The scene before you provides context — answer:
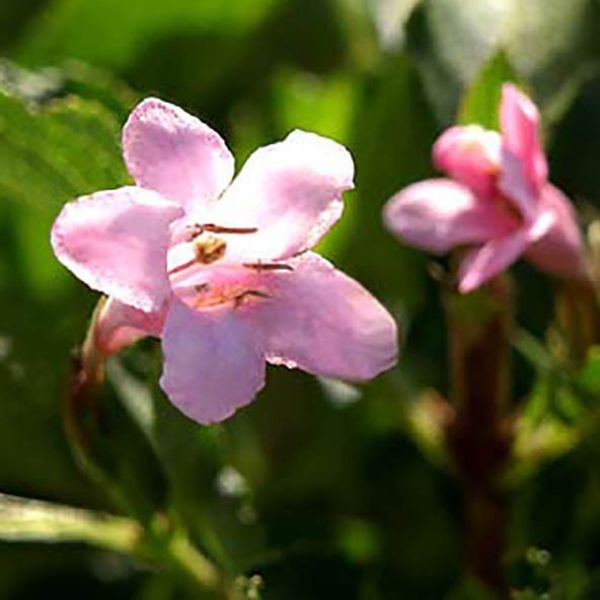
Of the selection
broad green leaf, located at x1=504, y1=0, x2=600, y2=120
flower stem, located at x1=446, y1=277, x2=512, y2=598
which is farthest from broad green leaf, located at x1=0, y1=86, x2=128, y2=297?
broad green leaf, located at x1=504, y1=0, x2=600, y2=120

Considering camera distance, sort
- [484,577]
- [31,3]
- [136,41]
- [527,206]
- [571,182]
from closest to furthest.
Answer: [527,206]
[484,577]
[571,182]
[136,41]
[31,3]

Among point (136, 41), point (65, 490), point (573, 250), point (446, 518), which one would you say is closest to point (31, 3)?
point (136, 41)

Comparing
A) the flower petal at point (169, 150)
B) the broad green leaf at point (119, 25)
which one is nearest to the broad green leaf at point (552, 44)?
the broad green leaf at point (119, 25)

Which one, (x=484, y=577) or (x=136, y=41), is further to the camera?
(x=136, y=41)

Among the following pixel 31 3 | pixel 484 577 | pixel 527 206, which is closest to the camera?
pixel 527 206

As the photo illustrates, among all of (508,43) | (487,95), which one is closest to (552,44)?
(508,43)

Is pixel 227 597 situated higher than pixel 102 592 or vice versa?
pixel 227 597

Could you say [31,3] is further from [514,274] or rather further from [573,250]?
[573,250]
